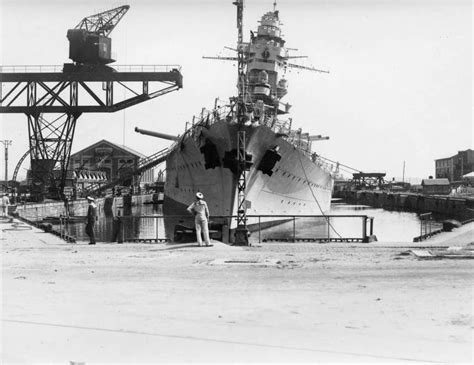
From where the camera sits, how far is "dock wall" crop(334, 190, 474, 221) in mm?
49375

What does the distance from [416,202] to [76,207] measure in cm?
4483

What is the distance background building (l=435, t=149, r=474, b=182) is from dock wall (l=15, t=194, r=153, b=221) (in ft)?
198

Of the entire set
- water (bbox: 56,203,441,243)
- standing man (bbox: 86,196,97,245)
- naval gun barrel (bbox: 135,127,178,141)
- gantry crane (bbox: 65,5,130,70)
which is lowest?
water (bbox: 56,203,441,243)

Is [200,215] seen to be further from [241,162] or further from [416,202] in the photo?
[416,202]

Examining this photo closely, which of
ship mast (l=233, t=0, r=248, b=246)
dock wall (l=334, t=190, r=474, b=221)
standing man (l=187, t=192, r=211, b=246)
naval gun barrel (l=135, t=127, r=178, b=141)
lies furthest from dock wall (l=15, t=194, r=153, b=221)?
dock wall (l=334, t=190, r=474, b=221)

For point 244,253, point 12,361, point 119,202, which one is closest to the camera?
point 12,361

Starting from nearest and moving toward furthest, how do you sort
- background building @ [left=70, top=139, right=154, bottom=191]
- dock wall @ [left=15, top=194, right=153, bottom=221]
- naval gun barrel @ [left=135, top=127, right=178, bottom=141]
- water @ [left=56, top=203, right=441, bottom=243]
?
water @ [left=56, top=203, right=441, bottom=243]
dock wall @ [left=15, top=194, right=153, bottom=221]
naval gun barrel @ [left=135, top=127, right=178, bottom=141]
background building @ [left=70, top=139, right=154, bottom=191]

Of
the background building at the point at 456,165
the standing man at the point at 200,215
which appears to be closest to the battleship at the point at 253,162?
the standing man at the point at 200,215

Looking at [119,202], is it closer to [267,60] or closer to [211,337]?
[267,60]

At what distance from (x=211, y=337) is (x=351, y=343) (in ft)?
5.33

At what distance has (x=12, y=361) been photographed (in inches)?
213

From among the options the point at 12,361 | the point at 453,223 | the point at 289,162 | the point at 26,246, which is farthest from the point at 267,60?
the point at 12,361

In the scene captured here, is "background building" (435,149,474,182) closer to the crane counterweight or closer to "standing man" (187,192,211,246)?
the crane counterweight

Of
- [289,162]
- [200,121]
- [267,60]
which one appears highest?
[267,60]
